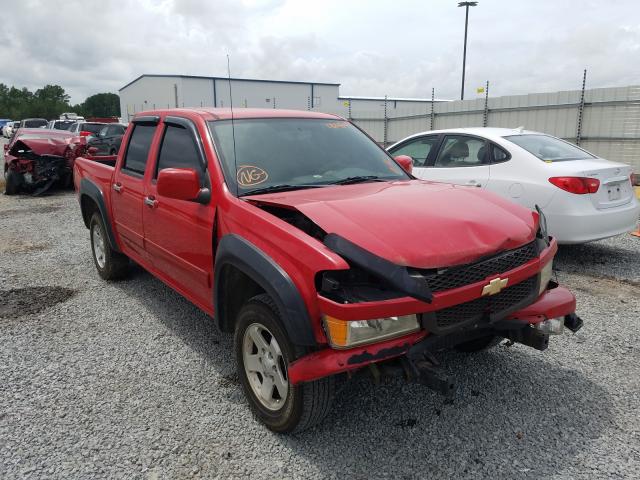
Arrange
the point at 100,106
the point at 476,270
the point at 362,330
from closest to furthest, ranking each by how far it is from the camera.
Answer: the point at 362,330 < the point at 476,270 < the point at 100,106

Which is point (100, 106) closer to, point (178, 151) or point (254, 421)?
point (178, 151)

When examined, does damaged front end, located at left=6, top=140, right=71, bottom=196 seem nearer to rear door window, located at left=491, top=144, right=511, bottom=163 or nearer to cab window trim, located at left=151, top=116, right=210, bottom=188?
cab window trim, located at left=151, top=116, right=210, bottom=188

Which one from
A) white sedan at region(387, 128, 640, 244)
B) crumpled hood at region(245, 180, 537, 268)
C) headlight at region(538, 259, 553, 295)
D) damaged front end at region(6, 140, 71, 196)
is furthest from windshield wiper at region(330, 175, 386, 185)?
damaged front end at region(6, 140, 71, 196)

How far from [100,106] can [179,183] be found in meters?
133

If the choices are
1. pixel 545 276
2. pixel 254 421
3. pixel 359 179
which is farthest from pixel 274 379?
pixel 545 276

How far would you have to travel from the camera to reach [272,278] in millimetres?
2459

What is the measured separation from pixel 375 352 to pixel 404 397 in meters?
1.01

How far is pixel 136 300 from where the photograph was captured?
4.93 meters

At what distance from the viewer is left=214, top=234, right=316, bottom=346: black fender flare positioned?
91.0 inches

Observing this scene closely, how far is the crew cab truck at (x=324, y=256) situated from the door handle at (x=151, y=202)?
1.0 inches

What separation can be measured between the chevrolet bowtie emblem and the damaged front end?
41.9 feet

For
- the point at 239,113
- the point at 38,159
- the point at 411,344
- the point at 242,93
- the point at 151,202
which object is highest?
→ the point at 242,93

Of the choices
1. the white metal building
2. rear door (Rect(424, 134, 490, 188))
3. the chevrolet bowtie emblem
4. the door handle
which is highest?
the white metal building

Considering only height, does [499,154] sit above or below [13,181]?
above
